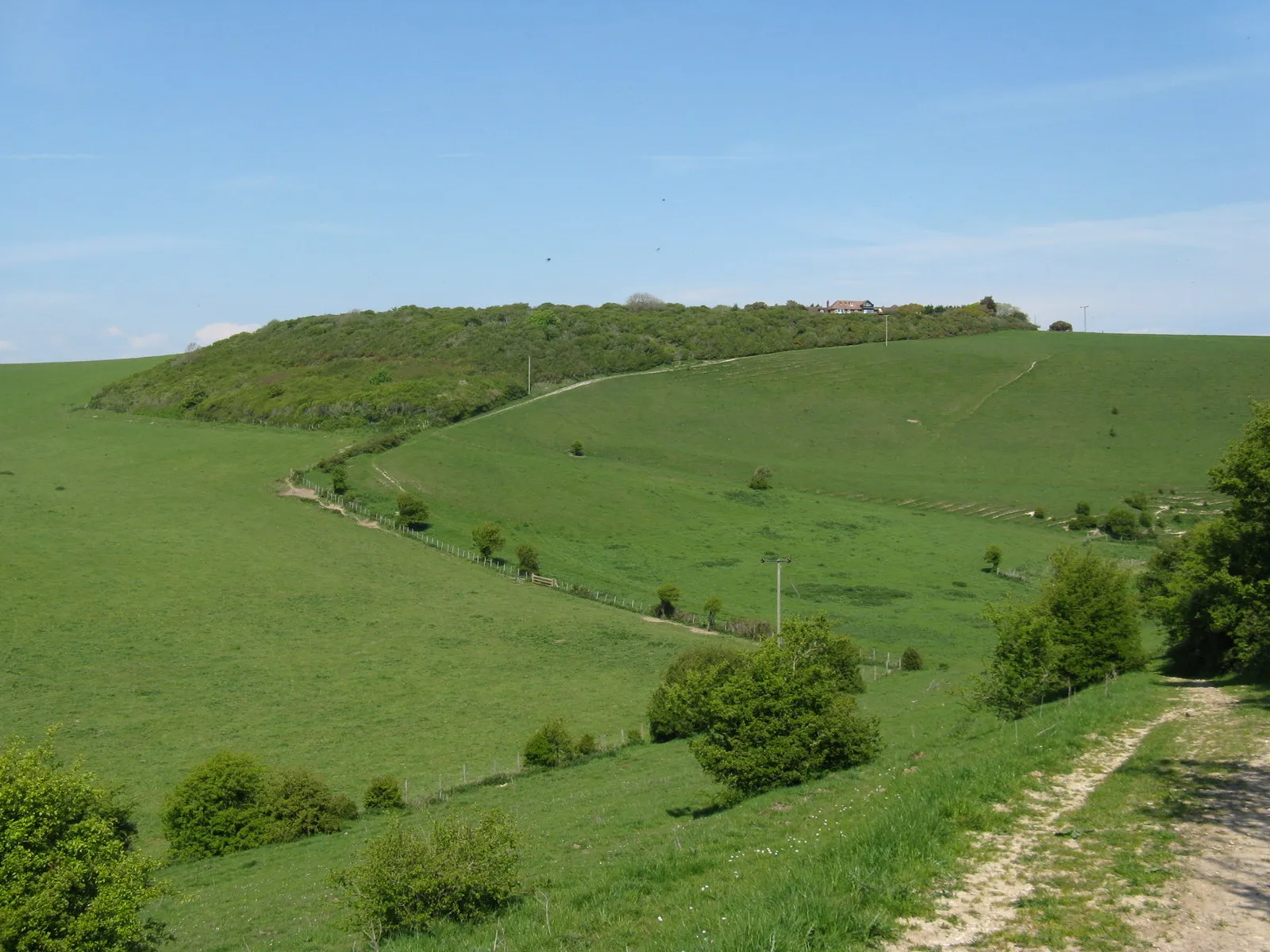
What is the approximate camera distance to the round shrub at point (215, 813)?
3014cm

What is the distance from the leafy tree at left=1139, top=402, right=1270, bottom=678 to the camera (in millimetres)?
28031

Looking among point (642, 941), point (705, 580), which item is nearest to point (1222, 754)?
point (642, 941)

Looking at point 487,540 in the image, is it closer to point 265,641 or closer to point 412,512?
point 412,512

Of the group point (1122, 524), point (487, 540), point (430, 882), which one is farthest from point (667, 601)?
point (430, 882)

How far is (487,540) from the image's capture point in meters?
74.0

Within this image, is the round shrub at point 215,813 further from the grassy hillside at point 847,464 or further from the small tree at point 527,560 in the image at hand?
the small tree at point 527,560

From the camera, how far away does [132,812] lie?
32.2m

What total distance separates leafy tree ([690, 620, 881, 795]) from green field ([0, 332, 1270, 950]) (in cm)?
116

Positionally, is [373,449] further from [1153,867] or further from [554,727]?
[1153,867]

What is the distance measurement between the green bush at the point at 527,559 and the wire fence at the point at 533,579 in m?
0.38

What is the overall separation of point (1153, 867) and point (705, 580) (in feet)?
197

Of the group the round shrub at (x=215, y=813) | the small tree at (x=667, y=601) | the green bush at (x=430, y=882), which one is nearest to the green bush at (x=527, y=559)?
the small tree at (x=667, y=601)

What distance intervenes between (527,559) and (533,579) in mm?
1788

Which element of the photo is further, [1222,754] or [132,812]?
[132,812]
